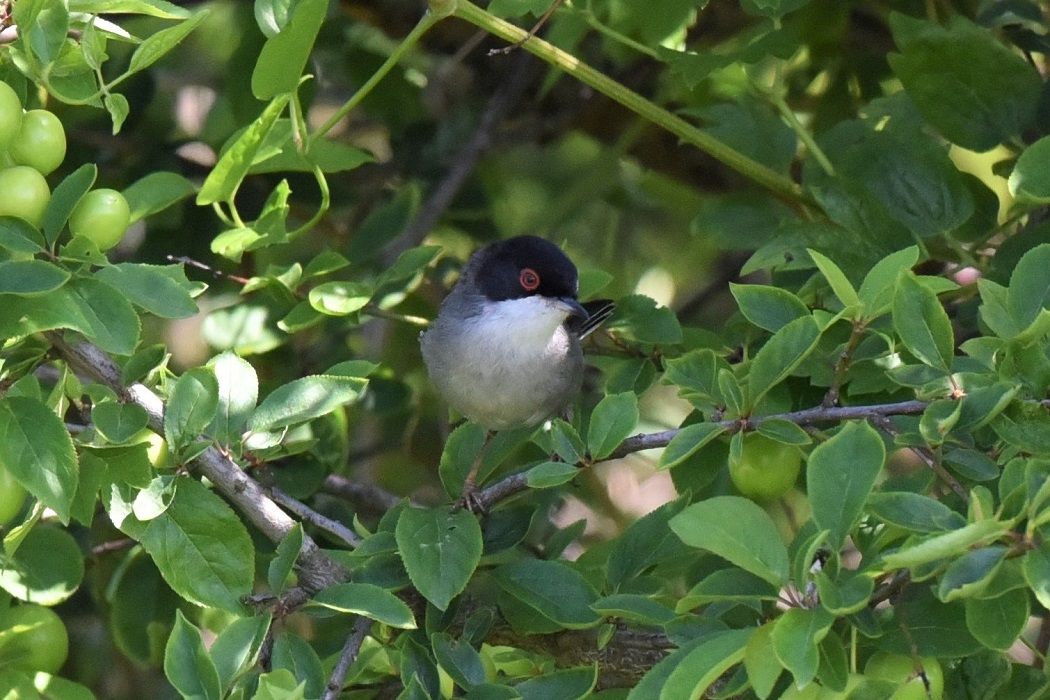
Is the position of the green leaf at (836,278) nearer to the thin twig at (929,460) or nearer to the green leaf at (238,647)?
the thin twig at (929,460)

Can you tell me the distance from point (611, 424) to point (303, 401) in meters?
0.59

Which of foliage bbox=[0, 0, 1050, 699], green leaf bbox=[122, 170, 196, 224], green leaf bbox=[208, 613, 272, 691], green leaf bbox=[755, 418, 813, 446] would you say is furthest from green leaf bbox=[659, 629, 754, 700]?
green leaf bbox=[122, 170, 196, 224]

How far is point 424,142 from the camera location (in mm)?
4672

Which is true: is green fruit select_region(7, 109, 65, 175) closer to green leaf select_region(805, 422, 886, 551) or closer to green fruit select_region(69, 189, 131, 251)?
green fruit select_region(69, 189, 131, 251)

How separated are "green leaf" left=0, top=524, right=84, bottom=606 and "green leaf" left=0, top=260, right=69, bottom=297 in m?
0.77

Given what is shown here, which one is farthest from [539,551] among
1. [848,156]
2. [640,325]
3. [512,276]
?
[848,156]

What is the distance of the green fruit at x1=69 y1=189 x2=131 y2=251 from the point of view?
2.37 meters

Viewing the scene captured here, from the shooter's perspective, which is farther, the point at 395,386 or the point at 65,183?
the point at 395,386

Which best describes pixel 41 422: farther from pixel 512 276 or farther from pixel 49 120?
pixel 512 276

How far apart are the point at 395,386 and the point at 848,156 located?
60.6 inches

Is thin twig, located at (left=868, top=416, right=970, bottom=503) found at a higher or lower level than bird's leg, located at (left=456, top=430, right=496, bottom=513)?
higher

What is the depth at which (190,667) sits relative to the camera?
2049 mm

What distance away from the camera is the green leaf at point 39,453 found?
2107 millimetres

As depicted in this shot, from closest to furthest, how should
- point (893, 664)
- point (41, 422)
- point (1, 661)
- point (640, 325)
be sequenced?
point (893, 664) → point (41, 422) → point (1, 661) → point (640, 325)
